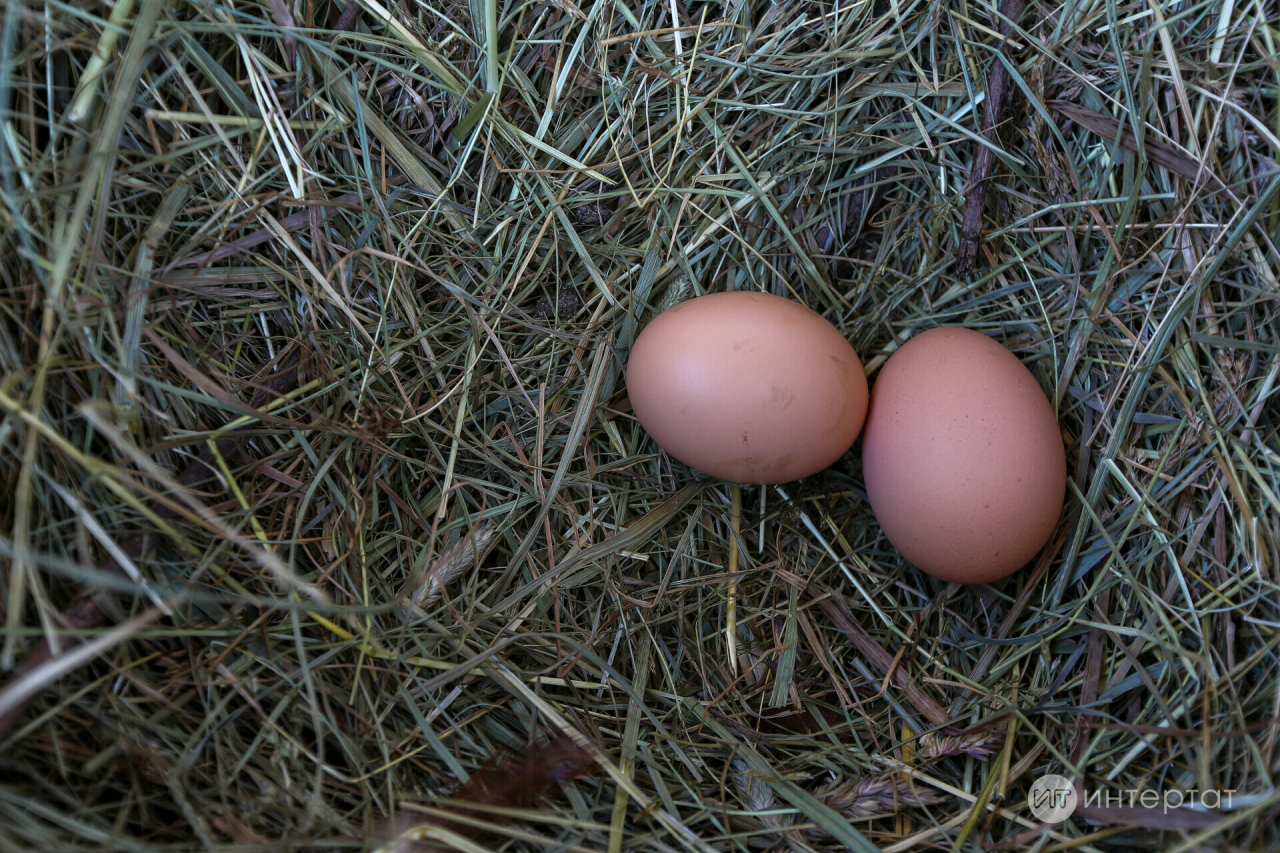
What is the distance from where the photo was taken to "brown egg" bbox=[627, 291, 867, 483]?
1495 millimetres

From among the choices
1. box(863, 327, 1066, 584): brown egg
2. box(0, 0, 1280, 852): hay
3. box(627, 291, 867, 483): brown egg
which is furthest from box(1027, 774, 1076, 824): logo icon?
box(627, 291, 867, 483): brown egg

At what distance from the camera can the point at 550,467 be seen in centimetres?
174

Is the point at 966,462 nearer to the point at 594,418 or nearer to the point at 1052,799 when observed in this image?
the point at 1052,799

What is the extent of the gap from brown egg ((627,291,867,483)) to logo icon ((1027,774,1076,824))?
786mm

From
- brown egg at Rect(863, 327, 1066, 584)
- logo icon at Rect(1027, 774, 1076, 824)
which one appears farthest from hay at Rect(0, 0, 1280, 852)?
brown egg at Rect(863, 327, 1066, 584)

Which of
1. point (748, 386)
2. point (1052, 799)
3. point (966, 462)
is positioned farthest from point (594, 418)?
point (1052, 799)

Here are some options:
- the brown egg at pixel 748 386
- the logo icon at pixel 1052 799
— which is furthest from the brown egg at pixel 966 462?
the logo icon at pixel 1052 799

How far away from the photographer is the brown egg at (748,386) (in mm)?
1495

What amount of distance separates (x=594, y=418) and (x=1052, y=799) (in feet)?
4.07

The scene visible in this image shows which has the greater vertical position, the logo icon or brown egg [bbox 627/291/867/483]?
brown egg [bbox 627/291/867/483]

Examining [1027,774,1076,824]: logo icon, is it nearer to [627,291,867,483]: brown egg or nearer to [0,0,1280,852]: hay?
[0,0,1280,852]: hay

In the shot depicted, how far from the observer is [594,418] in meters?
1.78

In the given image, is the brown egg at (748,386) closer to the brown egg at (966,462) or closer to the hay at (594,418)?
the brown egg at (966,462)

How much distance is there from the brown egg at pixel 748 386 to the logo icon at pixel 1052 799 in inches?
31.0
